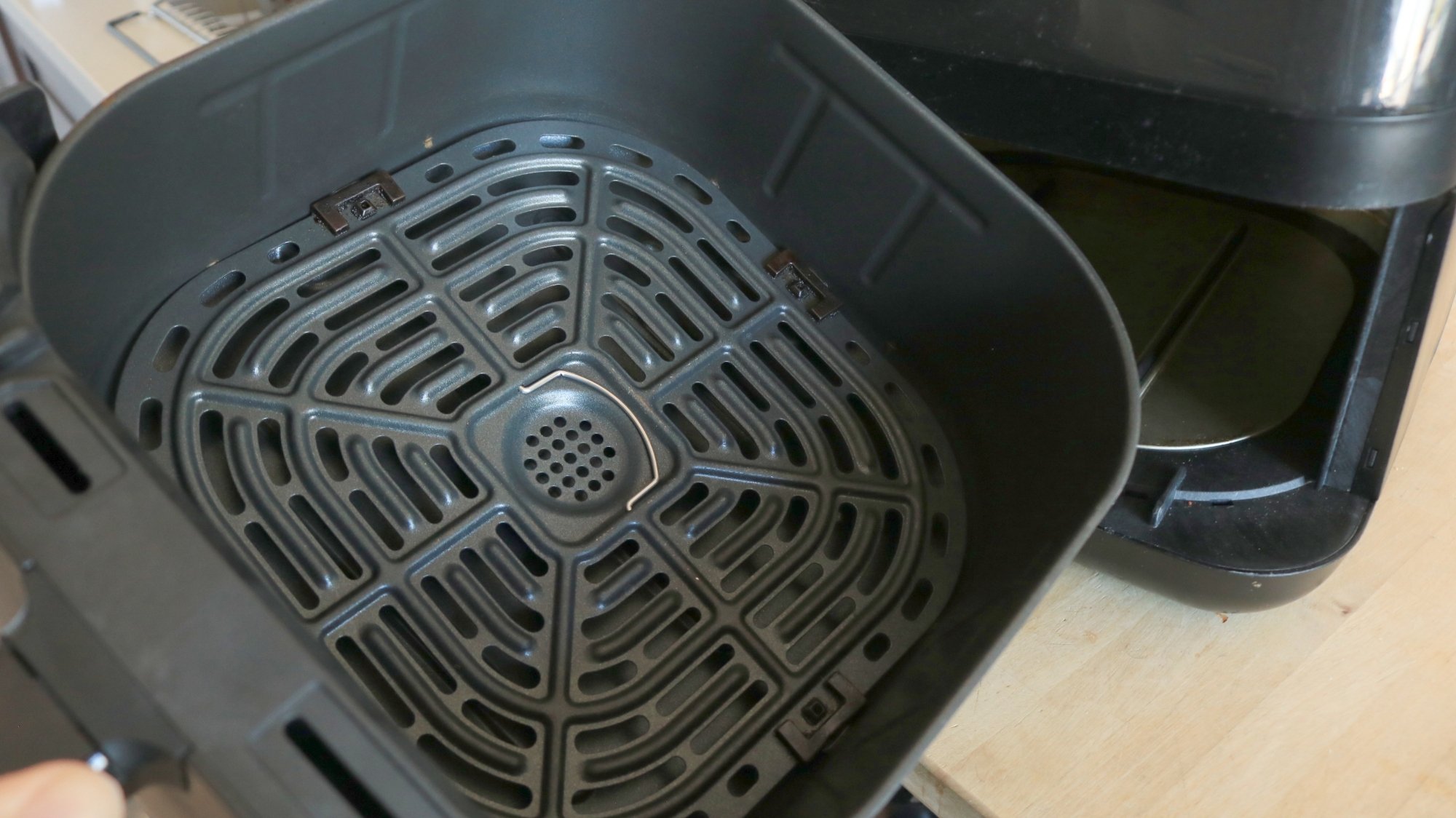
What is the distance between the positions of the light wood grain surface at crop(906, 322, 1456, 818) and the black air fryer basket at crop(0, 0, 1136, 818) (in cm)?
10

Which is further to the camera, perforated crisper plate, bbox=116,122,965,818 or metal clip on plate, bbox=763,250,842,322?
metal clip on plate, bbox=763,250,842,322

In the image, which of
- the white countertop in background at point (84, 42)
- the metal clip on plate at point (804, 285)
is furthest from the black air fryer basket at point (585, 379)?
the white countertop in background at point (84, 42)

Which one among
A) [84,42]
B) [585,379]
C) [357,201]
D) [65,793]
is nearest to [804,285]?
[585,379]

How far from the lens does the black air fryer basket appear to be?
1.43ft

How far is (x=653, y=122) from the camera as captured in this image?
611 mm

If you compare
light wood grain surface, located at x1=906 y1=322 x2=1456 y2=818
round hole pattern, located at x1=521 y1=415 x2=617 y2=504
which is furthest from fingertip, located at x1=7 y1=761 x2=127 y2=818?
light wood grain surface, located at x1=906 y1=322 x2=1456 y2=818

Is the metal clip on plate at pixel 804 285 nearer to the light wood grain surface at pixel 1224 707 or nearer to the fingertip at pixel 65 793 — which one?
the light wood grain surface at pixel 1224 707

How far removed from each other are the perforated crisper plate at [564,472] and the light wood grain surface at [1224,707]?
3.9 inches

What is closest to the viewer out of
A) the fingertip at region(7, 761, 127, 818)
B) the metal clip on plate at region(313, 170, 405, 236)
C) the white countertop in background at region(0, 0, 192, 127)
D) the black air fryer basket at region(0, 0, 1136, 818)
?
the fingertip at region(7, 761, 127, 818)

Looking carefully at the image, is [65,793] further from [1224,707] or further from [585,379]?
[1224,707]

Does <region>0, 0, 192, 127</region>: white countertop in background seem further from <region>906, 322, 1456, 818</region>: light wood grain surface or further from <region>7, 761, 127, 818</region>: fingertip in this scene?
<region>906, 322, 1456, 818</region>: light wood grain surface

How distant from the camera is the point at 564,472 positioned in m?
0.51

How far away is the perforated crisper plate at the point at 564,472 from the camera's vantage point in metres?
0.45

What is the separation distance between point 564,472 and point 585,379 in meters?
0.05
